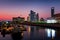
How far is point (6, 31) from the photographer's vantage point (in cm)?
6384

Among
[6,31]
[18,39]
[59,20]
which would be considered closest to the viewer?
[18,39]

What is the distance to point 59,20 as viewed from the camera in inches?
5719

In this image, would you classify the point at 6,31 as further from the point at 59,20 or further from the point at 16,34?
the point at 59,20

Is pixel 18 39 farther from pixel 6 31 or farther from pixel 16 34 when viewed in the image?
pixel 6 31

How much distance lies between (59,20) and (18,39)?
10712cm

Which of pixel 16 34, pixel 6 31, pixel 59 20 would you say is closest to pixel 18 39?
pixel 16 34

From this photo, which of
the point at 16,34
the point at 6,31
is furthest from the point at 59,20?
the point at 16,34

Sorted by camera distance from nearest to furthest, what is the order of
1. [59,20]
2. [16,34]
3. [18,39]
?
[18,39]
[16,34]
[59,20]

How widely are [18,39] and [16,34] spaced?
587 centimetres

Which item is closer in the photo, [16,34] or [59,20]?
[16,34]

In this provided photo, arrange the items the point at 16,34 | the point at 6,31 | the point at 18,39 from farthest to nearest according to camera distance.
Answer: the point at 6,31, the point at 16,34, the point at 18,39

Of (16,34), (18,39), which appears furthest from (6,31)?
(18,39)

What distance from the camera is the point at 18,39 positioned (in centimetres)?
4175

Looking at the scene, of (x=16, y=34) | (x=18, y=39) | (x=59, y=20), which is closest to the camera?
(x=18, y=39)
